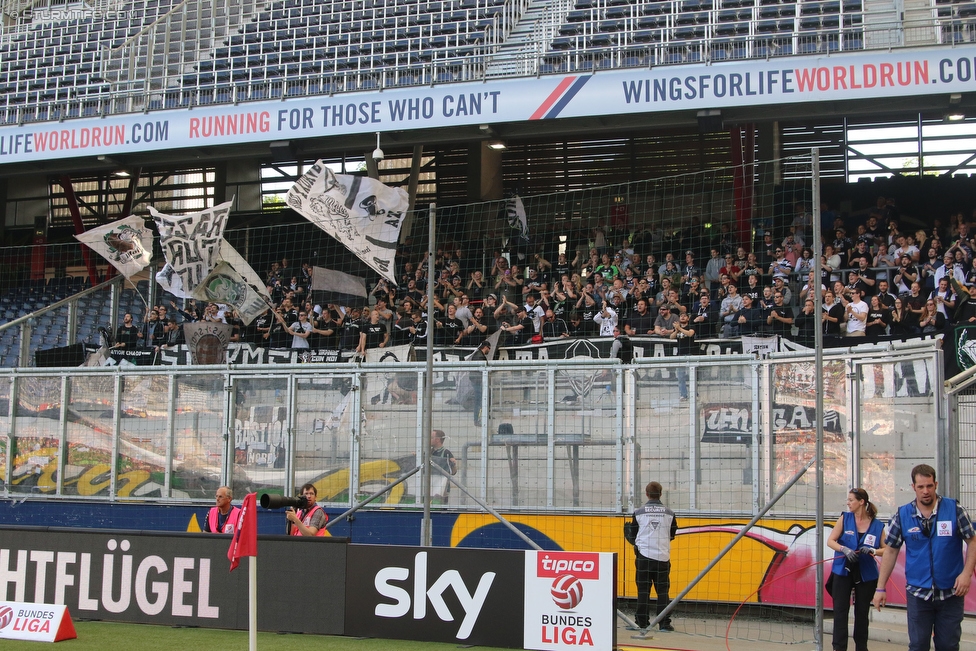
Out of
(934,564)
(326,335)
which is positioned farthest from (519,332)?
(934,564)

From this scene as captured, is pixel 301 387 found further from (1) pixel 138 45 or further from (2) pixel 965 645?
(1) pixel 138 45

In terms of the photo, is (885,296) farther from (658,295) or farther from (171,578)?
(171,578)

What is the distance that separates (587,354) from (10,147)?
12.8 metres

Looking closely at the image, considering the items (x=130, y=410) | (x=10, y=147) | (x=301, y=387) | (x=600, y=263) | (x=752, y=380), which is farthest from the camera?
(x=10, y=147)

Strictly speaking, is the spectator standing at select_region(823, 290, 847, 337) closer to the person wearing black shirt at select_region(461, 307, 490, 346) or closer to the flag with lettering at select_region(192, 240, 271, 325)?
the person wearing black shirt at select_region(461, 307, 490, 346)

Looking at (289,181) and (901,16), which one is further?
(289,181)

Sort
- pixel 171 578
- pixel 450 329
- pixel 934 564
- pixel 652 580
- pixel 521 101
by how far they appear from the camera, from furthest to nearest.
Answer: pixel 521 101
pixel 450 329
pixel 652 580
pixel 171 578
pixel 934 564

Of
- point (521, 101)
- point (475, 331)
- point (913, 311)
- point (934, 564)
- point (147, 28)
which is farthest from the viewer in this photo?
point (147, 28)

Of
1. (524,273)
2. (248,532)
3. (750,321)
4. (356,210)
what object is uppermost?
(356,210)

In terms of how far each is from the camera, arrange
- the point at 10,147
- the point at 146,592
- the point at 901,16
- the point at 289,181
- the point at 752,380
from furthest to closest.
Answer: the point at 289,181
the point at 10,147
the point at 901,16
the point at 752,380
the point at 146,592

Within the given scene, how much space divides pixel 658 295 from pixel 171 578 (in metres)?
8.57

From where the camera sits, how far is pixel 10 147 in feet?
65.7

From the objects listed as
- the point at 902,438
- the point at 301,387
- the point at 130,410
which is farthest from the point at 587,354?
the point at 130,410

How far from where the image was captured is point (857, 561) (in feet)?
27.8
